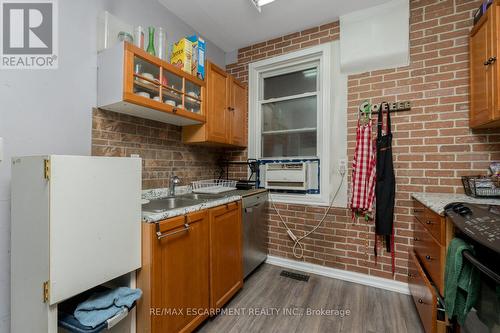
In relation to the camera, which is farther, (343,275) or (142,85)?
(343,275)

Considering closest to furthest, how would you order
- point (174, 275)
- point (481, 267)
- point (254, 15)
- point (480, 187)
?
point (481, 267) < point (174, 275) < point (480, 187) < point (254, 15)

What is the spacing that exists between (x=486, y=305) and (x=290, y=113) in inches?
88.5

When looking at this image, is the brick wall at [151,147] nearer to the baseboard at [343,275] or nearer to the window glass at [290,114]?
the window glass at [290,114]

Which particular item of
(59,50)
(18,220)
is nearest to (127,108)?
(59,50)

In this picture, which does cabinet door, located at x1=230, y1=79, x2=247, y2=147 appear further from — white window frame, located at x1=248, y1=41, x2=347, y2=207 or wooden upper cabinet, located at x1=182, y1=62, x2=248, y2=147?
white window frame, located at x1=248, y1=41, x2=347, y2=207

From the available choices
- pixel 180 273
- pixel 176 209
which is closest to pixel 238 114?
pixel 176 209

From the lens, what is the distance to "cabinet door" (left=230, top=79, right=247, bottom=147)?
258 centimetres

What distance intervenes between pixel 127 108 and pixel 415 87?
95.6 inches

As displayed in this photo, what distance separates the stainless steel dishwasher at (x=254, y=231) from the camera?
2131mm

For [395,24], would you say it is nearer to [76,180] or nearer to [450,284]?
[450,284]

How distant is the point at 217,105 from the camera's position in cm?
230

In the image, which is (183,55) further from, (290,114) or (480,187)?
(480,187)

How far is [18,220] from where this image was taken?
3.57ft

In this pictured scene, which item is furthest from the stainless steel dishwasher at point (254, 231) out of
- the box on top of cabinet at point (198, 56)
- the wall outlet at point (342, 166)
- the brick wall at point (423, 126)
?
the box on top of cabinet at point (198, 56)
